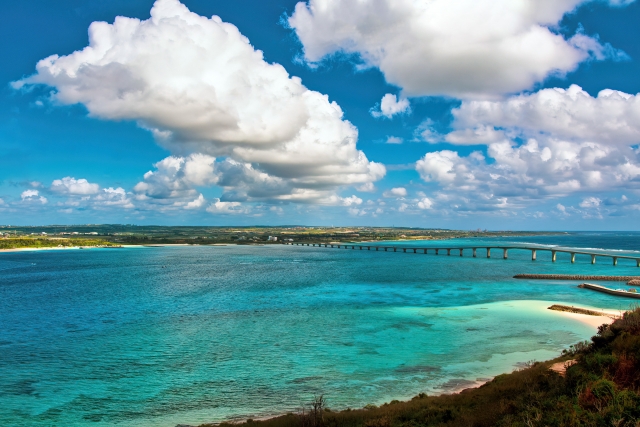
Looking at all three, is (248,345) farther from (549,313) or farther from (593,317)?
(593,317)

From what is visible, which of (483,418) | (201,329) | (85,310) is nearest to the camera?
(483,418)

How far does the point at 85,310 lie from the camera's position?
57625 millimetres

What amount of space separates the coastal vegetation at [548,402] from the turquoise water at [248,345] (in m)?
5.71

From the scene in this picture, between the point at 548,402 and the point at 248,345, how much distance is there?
2760 cm

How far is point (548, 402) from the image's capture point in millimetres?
15430

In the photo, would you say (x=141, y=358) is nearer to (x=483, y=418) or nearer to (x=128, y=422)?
(x=128, y=422)

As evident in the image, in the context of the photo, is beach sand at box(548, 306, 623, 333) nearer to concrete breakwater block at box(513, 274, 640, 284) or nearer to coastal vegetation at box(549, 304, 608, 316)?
coastal vegetation at box(549, 304, 608, 316)

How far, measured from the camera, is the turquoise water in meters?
25.3

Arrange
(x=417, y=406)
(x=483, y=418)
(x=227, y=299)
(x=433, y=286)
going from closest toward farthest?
(x=483, y=418)
(x=417, y=406)
(x=227, y=299)
(x=433, y=286)

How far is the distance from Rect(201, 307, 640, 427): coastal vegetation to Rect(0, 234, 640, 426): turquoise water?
5.71 meters

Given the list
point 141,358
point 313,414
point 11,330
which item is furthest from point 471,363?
point 11,330

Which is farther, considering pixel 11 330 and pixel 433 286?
pixel 433 286

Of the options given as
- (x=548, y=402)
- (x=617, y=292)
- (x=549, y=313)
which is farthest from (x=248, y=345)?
(x=617, y=292)

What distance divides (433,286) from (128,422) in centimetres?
6737
